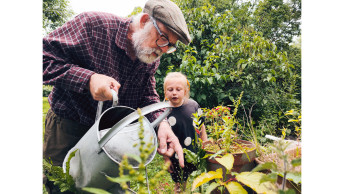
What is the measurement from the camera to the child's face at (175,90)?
859 mm

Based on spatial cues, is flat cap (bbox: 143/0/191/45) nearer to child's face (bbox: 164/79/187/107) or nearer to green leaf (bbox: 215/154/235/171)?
child's face (bbox: 164/79/187/107)

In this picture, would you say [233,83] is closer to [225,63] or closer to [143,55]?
[225,63]

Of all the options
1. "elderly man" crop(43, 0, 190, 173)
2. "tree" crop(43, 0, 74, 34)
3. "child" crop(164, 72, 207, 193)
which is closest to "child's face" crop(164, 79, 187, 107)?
"child" crop(164, 72, 207, 193)

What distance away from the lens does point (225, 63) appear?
0.97 metres

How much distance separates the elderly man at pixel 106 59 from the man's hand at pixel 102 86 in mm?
139

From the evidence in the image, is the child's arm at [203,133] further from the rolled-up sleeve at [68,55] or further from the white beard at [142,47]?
the rolled-up sleeve at [68,55]

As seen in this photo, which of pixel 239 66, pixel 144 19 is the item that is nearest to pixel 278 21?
pixel 239 66

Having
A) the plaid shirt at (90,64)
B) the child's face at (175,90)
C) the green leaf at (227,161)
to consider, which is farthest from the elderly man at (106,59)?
the green leaf at (227,161)

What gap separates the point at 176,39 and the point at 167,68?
18 centimetres

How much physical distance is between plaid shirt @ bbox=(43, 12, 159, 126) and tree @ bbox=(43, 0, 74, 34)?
0.17ft
